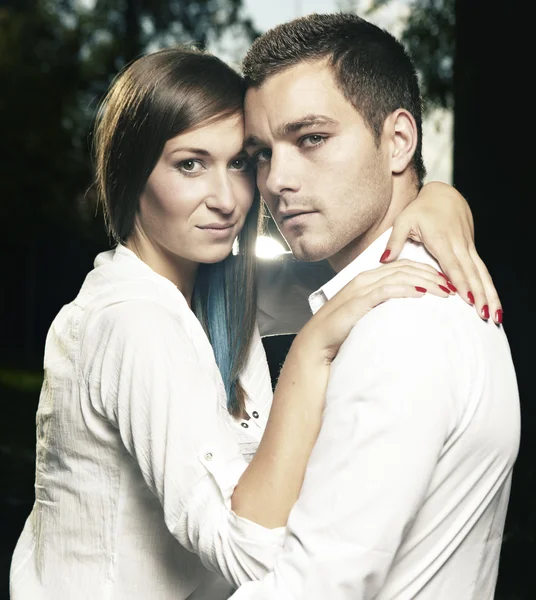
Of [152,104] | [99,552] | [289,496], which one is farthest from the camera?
[152,104]

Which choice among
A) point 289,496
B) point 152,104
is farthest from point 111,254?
point 289,496

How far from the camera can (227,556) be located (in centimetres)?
170

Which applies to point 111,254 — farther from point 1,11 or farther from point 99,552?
point 1,11

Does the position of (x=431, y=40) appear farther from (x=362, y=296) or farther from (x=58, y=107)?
(x=58, y=107)

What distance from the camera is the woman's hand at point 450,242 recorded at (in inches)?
70.2

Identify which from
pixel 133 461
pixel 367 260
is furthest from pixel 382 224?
pixel 133 461

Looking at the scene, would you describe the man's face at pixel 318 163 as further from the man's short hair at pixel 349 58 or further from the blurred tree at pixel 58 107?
the blurred tree at pixel 58 107

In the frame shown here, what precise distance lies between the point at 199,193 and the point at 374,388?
0.96 m

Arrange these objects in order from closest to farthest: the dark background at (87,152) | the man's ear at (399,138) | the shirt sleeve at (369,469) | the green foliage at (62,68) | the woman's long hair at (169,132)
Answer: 1. the shirt sleeve at (369,469)
2. the man's ear at (399,138)
3. the woman's long hair at (169,132)
4. the dark background at (87,152)
5. the green foliage at (62,68)

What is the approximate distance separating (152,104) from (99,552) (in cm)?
109

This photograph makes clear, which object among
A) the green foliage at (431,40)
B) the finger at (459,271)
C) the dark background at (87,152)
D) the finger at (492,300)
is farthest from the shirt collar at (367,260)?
the green foliage at (431,40)

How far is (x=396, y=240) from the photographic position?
6.25ft

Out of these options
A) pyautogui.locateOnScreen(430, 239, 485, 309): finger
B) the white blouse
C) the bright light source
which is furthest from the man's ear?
the bright light source

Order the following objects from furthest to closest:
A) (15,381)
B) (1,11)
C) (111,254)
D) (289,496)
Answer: (1,11), (15,381), (111,254), (289,496)
